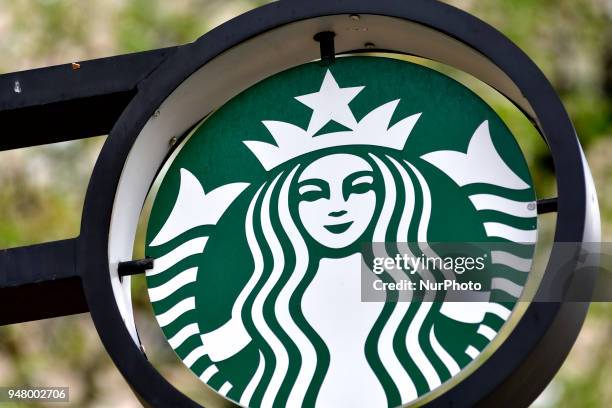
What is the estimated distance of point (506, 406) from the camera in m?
2.93

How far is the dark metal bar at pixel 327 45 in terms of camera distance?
3.41m

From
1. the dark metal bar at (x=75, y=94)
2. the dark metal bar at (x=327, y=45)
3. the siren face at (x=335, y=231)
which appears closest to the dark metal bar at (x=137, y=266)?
the siren face at (x=335, y=231)

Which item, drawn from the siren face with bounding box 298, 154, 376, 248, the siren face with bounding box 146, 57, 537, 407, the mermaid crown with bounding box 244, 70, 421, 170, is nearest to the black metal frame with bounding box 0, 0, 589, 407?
the siren face with bounding box 146, 57, 537, 407

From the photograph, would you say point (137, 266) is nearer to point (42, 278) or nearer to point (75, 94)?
point (42, 278)

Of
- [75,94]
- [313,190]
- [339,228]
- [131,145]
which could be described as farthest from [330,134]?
[75,94]

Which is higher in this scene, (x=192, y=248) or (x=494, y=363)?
(x=192, y=248)

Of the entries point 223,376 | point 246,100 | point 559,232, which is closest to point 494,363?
point 559,232

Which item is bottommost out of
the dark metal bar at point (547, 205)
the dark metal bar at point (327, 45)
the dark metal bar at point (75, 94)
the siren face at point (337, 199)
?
the dark metal bar at point (547, 205)

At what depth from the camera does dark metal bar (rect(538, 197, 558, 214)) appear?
3047mm

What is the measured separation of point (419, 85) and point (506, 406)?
0.87 m

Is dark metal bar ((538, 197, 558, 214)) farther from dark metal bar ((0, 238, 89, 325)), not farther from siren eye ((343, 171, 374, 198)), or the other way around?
dark metal bar ((0, 238, 89, 325))

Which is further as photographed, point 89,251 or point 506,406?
point 89,251

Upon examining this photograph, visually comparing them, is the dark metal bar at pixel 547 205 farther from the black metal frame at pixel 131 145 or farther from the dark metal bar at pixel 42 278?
the dark metal bar at pixel 42 278

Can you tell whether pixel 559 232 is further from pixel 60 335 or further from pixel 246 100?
pixel 60 335
